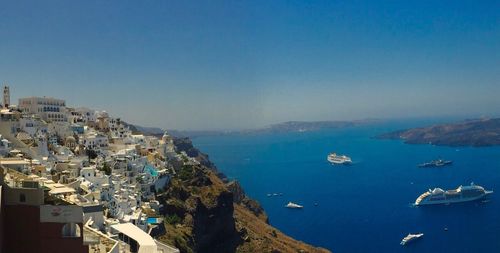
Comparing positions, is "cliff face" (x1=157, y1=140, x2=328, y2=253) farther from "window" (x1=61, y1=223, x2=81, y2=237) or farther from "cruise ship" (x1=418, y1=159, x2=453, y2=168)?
"cruise ship" (x1=418, y1=159, x2=453, y2=168)

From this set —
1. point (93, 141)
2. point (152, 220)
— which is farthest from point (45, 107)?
point (152, 220)

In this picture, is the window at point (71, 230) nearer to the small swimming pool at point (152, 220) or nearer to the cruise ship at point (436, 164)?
the small swimming pool at point (152, 220)

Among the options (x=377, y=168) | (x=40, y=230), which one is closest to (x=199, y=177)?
(x=40, y=230)

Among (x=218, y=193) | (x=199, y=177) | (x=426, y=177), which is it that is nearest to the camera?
(x=218, y=193)

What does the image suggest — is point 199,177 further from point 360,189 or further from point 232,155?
point 232,155

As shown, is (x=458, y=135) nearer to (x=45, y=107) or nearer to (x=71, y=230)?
(x=45, y=107)

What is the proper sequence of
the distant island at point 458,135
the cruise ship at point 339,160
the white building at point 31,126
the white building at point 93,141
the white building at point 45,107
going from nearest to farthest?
the white building at point 31,126
the white building at point 93,141
the white building at point 45,107
the cruise ship at point 339,160
the distant island at point 458,135

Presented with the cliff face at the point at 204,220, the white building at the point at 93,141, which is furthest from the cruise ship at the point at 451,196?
the white building at the point at 93,141
